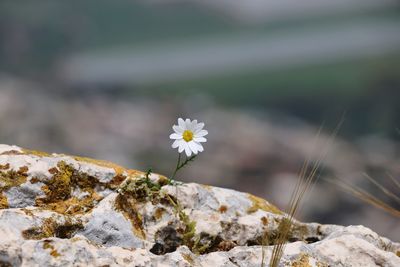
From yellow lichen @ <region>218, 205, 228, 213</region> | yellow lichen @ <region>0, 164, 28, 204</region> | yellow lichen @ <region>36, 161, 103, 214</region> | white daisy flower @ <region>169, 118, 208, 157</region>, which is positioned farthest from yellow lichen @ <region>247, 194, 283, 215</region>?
yellow lichen @ <region>0, 164, 28, 204</region>

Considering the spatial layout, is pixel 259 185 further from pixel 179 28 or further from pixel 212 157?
pixel 179 28

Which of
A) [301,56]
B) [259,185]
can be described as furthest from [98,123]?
[301,56]

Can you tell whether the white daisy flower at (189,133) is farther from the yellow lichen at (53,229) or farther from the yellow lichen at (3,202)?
the yellow lichen at (3,202)

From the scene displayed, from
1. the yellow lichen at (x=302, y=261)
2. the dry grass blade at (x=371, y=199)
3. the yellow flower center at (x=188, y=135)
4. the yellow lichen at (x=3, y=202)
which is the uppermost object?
the yellow flower center at (x=188, y=135)

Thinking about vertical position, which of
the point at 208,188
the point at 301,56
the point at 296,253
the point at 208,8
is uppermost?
the point at 208,8

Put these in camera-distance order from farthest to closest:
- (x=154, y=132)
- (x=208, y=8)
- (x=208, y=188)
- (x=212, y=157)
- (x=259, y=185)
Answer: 1. (x=208, y=8)
2. (x=154, y=132)
3. (x=212, y=157)
4. (x=259, y=185)
5. (x=208, y=188)

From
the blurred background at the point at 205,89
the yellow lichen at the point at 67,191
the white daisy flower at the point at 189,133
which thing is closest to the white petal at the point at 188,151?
the white daisy flower at the point at 189,133
